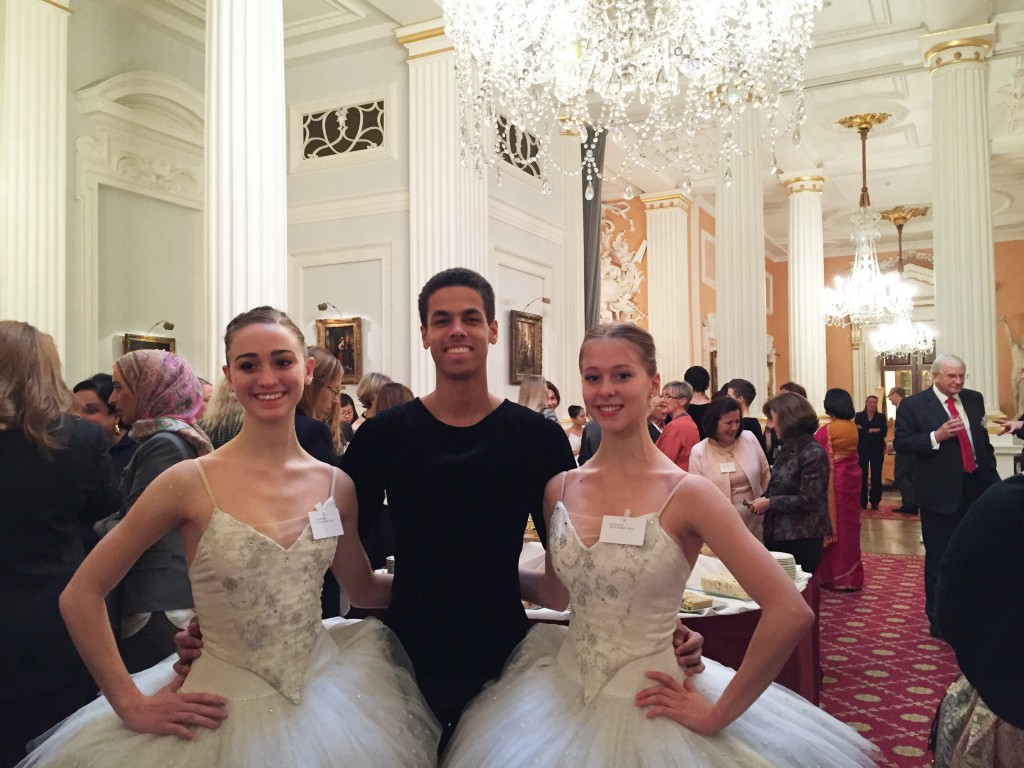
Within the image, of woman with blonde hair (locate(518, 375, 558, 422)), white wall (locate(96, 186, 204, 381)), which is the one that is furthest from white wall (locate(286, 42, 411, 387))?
woman with blonde hair (locate(518, 375, 558, 422))

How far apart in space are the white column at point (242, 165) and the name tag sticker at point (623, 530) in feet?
13.0

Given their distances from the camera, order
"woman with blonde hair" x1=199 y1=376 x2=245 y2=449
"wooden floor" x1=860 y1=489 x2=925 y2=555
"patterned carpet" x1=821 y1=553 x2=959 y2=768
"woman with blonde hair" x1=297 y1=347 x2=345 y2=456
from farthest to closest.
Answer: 1. "wooden floor" x1=860 y1=489 x2=925 y2=555
2. "patterned carpet" x1=821 y1=553 x2=959 y2=768
3. "woman with blonde hair" x1=297 y1=347 x2=345 y2=456
4. "woman with blonde hair" x1=199 y1=376 x2=245 y2=449

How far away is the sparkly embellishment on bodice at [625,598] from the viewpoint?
5.32ft

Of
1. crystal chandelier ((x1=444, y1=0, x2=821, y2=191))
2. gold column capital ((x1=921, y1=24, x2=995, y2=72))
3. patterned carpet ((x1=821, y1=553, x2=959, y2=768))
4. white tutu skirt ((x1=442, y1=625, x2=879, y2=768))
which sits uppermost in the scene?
gold column capital ((x1=921, y1=24, x2=995, y2=72))

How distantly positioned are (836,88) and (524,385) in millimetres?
6875

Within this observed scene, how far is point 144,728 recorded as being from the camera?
1514mm

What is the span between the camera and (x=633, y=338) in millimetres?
1724

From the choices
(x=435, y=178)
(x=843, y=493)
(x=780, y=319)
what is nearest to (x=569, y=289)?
(x=435, y=178)

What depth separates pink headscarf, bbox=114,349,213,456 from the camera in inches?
97.7

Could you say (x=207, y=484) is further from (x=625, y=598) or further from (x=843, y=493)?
(x=843, y=493)

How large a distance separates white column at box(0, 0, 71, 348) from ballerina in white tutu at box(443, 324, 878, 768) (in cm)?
604

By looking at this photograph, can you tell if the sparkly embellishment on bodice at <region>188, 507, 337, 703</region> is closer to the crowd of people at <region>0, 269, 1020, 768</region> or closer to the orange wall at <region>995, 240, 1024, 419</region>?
the crowd of people at <region>0, 269, 1020, 768</region>

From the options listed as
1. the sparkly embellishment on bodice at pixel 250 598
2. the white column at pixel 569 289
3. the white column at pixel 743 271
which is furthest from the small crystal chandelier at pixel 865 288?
the sparkly embellishment on bodice at pixel 250 598

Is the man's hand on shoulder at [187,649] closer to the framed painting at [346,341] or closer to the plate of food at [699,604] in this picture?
the plate of food at [699,604]
